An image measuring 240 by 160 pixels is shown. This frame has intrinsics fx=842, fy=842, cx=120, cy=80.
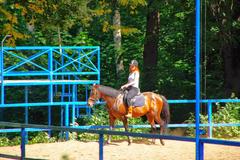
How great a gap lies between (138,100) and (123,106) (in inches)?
16.3

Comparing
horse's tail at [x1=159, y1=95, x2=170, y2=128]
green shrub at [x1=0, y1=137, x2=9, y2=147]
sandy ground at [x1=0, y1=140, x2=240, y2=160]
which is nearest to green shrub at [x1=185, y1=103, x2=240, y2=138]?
horse's tail at [x1=159, y1=95, x2=170, y2=128]

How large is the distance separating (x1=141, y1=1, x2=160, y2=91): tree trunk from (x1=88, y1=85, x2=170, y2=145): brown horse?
9568mm

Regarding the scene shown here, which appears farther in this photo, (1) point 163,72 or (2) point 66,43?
(2) point 66,43

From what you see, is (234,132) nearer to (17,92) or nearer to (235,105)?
(235,105)

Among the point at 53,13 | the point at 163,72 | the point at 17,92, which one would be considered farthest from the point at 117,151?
the point at 17,92

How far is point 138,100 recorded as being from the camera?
70.2ft

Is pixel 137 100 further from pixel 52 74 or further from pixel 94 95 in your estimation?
pixel 52 74

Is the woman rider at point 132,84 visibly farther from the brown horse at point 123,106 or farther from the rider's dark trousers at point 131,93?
the brown horse at point 123,106

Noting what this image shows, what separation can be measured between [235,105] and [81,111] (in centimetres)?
1007

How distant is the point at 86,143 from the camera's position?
2133 centimetres

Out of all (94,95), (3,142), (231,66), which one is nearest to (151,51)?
(231,66)

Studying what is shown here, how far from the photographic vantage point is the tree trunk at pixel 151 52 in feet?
104

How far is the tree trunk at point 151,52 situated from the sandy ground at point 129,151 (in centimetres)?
1004

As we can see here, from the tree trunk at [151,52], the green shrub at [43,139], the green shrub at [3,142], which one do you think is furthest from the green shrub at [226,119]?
the tree trunk at [151,52]
